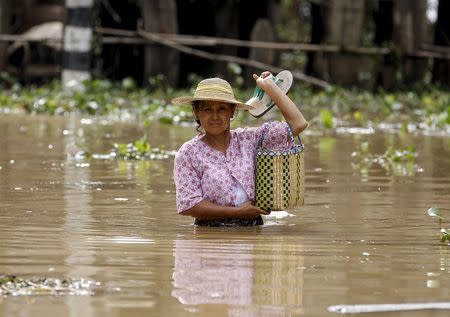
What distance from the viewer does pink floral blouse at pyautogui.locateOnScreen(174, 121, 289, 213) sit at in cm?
697

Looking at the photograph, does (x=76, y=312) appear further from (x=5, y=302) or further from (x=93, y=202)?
(x=93, y=202)

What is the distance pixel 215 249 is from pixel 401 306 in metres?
1.55

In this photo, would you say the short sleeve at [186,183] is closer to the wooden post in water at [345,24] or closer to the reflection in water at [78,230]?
the reflection in water at [78,230]

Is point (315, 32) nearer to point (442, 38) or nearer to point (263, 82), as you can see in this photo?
point (442, 38)

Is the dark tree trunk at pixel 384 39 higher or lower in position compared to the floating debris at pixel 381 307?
higher

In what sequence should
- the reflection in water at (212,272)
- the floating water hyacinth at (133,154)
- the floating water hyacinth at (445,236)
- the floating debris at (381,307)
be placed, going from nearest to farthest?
the floating debris at (381,307), the reflection in water at (212,272), the floating water hyacinth at (445,236), the floating water hyacinth at (133,154)

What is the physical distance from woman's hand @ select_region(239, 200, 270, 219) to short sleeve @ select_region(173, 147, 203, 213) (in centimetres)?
21

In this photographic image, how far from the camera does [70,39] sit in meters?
18.4

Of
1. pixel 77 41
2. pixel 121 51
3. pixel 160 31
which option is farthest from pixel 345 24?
pixel 121 51

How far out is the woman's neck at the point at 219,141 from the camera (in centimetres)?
712

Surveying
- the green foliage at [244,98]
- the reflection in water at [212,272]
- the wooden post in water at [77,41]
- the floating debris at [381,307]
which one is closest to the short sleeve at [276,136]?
the reflection in water at [212,272]

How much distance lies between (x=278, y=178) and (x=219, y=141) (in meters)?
0.37

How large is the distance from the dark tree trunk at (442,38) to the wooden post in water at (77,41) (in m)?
5.17

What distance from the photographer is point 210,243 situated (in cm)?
630
